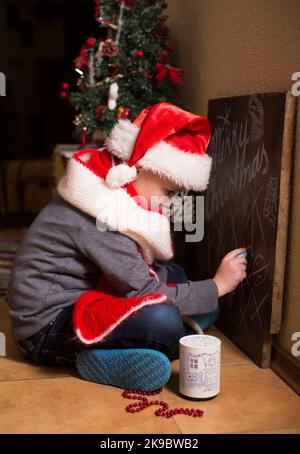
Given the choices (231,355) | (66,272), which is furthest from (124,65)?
(231,355)

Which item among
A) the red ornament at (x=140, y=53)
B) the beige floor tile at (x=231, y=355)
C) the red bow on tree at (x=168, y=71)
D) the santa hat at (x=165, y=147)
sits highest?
the red ornament at (x=140, y=53)

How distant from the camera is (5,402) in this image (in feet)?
4.38

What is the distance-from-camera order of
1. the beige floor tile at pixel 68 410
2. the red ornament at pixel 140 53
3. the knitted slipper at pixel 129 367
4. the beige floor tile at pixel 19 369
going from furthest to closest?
the red ornament at pixel 140 53, the beige floor tile at pixel 19 369, the knitted slipper at pixel 129 367, the beige floor tile at pixel 68 410

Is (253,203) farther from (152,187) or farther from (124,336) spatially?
(124,336)

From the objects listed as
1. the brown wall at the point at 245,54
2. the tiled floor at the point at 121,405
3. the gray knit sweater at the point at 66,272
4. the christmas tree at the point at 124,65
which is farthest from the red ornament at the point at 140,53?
the tiled floor at the point at 121,405

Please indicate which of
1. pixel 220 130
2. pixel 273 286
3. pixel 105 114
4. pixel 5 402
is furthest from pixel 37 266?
pixel 105 114

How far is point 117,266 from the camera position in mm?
1383

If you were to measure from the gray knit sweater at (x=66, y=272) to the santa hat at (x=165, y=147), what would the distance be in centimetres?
14

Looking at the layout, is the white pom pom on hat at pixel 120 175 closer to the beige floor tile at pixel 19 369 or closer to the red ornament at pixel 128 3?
the beige floor tile at pixel 19 369

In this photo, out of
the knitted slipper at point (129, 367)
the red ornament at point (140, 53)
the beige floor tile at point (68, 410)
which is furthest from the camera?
the red ornament at point (140, 53)

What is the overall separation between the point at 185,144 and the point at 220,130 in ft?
1.27

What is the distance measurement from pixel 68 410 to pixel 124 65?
138cm

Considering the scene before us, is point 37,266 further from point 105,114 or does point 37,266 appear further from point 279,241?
point 105,114

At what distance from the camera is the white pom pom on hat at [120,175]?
4.59 feet
